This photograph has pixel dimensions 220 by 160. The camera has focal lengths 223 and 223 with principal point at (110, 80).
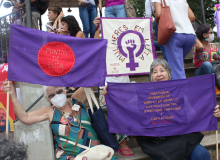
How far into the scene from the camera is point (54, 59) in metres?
2.79

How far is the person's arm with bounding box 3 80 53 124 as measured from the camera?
2.52 metres

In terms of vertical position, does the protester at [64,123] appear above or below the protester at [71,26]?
below

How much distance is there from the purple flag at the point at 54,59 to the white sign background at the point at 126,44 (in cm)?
96

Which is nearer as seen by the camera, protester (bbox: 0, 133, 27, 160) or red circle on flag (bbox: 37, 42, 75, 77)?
protester (bbox: 0, 133, 27, 160)

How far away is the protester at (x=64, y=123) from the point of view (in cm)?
274

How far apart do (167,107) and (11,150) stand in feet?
6.70

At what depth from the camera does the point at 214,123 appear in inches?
113

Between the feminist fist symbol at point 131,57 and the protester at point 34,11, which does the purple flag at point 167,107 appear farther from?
the protester at point 34,11

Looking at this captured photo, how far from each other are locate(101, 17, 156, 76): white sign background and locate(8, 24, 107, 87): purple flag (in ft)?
3.15

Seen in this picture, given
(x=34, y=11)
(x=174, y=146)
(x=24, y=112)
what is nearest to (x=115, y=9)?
(x=34, y=11)

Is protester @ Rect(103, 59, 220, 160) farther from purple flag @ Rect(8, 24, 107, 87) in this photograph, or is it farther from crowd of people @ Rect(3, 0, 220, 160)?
purple flag @ Rect(8, 24, 107, 87)

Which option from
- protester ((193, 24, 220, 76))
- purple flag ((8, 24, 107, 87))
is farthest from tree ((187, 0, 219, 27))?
purple flag ((8, 24, 107, 87))

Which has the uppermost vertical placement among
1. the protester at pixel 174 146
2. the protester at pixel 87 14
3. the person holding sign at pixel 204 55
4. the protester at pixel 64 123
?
the protester at pixel 87 14

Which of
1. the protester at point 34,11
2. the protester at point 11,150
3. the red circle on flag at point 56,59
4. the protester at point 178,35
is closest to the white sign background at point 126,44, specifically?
the protester at point 178,35
